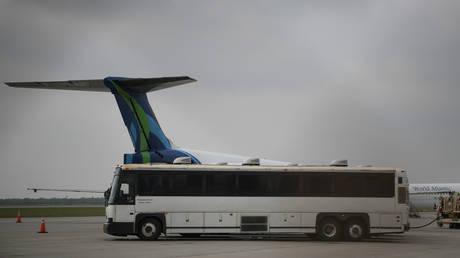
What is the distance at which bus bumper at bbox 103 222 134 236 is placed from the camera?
24.4 m

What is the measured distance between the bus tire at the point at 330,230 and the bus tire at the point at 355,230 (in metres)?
0.28

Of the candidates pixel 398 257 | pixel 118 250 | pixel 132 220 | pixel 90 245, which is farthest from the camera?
pixel 132 220

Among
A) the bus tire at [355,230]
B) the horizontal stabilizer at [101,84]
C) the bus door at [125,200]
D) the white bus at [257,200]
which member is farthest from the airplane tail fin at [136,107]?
the bus tire at [355,230]

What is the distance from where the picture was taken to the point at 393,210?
25281mm

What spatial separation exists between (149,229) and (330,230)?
7244 millimetres

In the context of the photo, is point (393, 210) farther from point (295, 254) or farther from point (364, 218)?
point (295, 254)

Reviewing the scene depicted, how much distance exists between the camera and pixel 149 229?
81.1 ft

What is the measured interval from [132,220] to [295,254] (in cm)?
885

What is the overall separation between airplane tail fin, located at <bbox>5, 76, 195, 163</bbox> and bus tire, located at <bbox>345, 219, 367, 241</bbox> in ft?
34.4

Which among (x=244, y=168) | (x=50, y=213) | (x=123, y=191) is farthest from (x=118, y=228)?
(x=50, y=213)

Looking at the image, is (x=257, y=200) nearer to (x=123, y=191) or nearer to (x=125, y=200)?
(x=125, y=200)

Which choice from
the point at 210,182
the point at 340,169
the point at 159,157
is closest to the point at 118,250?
the point at 210,182

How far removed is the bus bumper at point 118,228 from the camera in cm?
2436

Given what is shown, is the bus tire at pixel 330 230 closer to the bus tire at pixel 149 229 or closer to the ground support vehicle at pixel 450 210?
the bus tire at pixel 149 229
